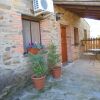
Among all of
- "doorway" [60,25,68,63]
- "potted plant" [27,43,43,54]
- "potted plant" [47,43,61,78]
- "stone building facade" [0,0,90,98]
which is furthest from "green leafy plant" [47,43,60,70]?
"doorway" [60,25,68,63]

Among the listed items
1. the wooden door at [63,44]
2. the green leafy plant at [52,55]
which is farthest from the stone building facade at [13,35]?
the wooden door at [63,44]

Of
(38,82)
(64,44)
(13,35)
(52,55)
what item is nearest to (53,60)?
(52,55)

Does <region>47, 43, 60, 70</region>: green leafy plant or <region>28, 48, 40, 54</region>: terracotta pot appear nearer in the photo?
<region>28, 48, 40, 54</region>: terracotta pot

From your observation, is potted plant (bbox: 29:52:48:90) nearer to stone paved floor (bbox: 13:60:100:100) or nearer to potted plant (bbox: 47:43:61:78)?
stone paved floor (bbox: 13:60:100:100)

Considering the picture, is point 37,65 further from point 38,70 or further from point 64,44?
point 64,44

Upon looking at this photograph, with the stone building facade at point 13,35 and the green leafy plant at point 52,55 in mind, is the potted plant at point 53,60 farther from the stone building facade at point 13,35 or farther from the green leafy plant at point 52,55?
the stone building facade at point 13,35

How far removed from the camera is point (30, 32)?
18.5 feet

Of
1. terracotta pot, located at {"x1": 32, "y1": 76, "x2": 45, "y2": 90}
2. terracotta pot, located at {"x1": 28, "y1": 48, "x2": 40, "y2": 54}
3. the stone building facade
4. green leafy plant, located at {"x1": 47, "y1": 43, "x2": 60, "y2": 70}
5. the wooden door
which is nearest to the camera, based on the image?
the stone building facade

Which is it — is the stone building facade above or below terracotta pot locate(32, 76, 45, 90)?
above

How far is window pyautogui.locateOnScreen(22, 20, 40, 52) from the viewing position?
5400mm

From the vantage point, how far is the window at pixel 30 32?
5400 millimetres

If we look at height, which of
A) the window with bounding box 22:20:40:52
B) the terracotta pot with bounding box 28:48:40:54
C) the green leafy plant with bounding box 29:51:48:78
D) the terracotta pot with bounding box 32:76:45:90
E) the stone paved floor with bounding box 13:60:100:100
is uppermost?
the window with bounding box 22:20:40:52

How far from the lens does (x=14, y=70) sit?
4.67m

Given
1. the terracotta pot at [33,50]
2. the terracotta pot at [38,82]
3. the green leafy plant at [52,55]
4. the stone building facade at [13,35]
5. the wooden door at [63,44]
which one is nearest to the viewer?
the stone building facade at [13,35]
